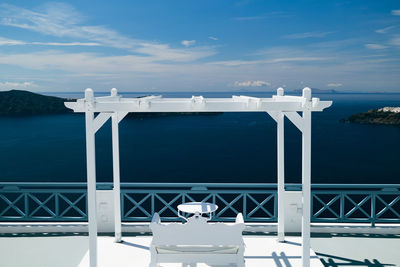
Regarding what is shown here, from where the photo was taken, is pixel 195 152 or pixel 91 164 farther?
pixel 195 152

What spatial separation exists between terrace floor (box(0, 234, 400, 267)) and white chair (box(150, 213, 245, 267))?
24.4 inches

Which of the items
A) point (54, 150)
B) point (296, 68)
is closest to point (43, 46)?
point (54, 150)

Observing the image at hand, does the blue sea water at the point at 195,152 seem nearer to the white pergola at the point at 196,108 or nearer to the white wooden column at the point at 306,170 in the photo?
the white pergola at the point at 196,108

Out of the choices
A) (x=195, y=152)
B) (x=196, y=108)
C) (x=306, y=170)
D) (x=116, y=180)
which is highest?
(x=196, y=108)

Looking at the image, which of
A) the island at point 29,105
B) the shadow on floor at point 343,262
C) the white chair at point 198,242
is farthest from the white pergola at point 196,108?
the island at point 29,105

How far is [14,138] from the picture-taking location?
6431 centimetres

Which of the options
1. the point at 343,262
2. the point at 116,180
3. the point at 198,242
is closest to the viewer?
the point at 198,242

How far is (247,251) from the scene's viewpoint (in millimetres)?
4984

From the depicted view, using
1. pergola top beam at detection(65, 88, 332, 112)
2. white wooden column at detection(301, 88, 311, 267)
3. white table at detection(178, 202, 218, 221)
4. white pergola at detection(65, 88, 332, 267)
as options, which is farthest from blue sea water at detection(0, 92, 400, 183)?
white wooden column at detection(301, 88, 311, 267)

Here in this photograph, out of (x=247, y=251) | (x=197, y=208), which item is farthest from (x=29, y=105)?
(x=247, y=251)

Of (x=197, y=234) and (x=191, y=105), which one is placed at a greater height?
(x=191, y=105)

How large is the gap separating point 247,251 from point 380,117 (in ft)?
288

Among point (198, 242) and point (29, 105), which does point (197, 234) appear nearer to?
point (198, 242)

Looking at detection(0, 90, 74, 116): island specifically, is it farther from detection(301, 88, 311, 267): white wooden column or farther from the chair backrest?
detection(301, 88, 311, 267): white wooden column
